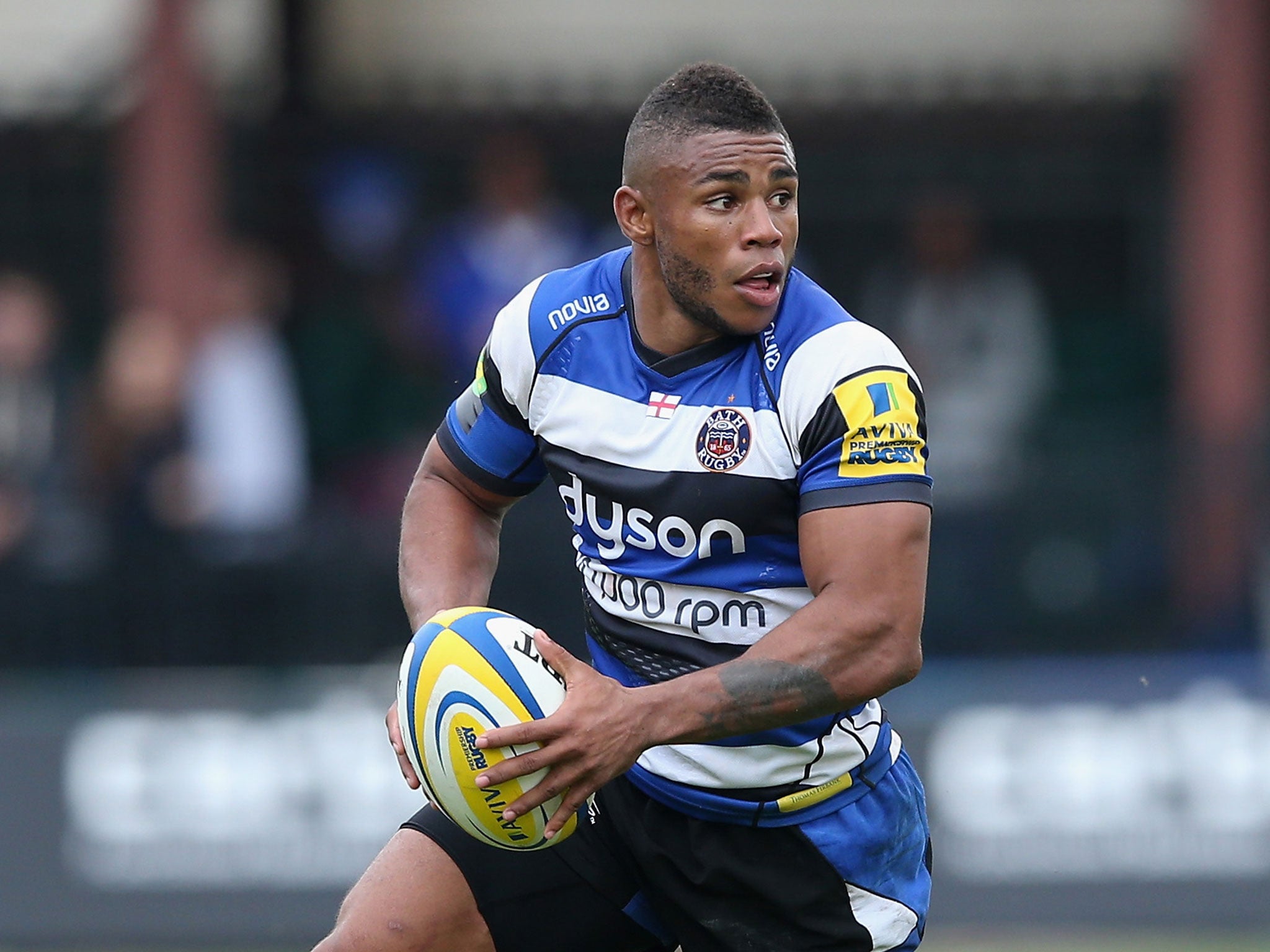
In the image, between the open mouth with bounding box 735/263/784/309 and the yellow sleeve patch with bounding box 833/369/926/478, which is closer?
the yellow sleeve patch with bounding box 833/369/926/478

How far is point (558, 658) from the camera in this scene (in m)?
3.76

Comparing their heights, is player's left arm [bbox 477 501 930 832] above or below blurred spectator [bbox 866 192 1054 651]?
above

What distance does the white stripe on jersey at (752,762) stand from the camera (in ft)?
13.5

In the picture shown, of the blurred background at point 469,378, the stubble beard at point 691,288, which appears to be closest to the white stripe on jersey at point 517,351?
the stubble beard at point 691,288

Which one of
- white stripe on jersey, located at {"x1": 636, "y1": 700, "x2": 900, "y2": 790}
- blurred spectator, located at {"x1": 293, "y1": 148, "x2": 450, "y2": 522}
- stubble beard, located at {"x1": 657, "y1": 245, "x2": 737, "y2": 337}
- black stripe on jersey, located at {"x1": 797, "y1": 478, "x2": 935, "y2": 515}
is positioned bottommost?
blurred spectator, located at {"x1": 293, "y1": 148, "x2": 450, "y2": 522}

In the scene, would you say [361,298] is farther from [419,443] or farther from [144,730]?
[144,730]

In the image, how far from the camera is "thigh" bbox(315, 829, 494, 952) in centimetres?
411

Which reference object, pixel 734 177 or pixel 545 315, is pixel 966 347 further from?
pixel 734 177

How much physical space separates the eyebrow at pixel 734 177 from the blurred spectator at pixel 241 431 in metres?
5.52

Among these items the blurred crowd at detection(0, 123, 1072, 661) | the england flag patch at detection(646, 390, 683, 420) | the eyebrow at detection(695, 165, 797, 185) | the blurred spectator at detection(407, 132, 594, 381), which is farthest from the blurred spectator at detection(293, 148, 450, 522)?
the eyebrow at detection(695, 165, 797, 185)

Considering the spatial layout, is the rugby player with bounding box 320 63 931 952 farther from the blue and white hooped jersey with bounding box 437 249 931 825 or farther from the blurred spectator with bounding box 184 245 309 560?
the blurred spectator with bounding box 184 245 309 560

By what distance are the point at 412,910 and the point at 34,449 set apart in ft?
19.1

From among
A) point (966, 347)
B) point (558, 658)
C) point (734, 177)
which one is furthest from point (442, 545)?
point (966, 347)

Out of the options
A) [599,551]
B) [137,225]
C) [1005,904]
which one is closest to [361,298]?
[137,225]
